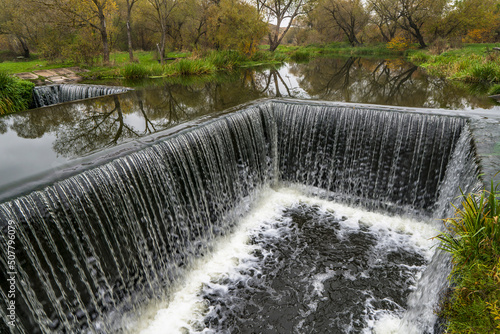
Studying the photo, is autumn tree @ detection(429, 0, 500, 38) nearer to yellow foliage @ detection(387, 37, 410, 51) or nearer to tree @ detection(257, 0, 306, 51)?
yellow foliage @ detection(387, 37, 410, 51)

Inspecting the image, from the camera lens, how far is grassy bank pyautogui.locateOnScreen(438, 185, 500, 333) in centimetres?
252

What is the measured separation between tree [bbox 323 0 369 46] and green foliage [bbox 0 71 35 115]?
3713cm

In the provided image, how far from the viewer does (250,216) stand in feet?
23.0

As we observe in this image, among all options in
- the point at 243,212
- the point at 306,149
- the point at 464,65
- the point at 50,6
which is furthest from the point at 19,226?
the point at 50,6

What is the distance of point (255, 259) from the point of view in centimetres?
567

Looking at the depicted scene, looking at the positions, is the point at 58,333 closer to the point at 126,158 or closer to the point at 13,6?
the point at 126,158

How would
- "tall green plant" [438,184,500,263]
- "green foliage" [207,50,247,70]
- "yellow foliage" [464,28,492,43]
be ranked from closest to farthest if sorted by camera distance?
"tall green plant" [438,184,500,263], "green foliage" [207,50,247,70], "yellow foliage" [464,28,492,43]

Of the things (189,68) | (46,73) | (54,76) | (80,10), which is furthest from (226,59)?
(46,73)

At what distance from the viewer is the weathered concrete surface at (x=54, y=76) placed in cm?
1262

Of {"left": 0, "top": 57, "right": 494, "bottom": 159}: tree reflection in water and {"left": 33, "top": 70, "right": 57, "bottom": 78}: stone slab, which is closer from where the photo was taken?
{"left": 0, "top": 57, "right": 494, "bottom": 159}: tree reflection in water

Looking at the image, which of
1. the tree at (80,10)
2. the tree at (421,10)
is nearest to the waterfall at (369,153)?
the tree at (80,10)

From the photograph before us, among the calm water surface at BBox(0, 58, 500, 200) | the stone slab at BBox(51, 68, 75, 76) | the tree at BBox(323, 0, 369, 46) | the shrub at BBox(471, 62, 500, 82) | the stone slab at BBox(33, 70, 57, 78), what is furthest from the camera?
the tree at BBox(323, 0, 369, 46)

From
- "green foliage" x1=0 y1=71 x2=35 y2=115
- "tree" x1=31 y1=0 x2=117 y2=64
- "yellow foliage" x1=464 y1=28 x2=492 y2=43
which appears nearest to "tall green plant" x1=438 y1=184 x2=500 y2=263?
"green foliage" x1=0 y1=71 x2=35 y2=115

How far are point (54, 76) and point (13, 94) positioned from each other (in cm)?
547
